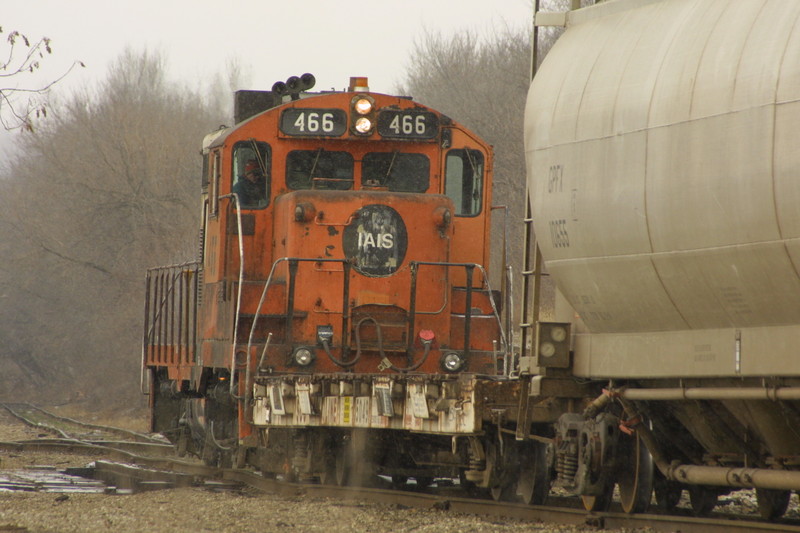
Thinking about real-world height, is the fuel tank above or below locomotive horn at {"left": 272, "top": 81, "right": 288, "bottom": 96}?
below

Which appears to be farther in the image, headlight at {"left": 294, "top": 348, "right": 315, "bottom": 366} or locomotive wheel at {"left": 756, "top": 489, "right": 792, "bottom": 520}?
headlight at {"left": 294, "top": 348, "right": 315, "bottom": 366}

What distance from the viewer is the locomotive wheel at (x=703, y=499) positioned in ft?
26.8

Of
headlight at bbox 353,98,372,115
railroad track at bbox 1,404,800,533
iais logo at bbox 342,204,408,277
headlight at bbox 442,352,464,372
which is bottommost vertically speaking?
railroad track at bbox 1,404,800,533

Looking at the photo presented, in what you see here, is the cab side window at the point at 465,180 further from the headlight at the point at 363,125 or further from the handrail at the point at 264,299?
the handrail at the point at 264,299

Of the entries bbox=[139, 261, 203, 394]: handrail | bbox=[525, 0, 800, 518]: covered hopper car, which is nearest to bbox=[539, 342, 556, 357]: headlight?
bbox=[525, 0, 800, 518]: covered hopper car

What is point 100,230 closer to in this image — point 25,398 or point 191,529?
point 25,398

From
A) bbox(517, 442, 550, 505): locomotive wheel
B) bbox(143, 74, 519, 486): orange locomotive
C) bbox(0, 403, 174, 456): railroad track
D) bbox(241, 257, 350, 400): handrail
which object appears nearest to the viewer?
bbox(517, 442, 550, 505): locomotive wheel

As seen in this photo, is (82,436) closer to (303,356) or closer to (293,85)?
(293,85)

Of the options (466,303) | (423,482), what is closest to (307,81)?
(466,303)

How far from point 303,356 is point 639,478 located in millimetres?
4061

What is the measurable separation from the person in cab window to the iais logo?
3.35 feet

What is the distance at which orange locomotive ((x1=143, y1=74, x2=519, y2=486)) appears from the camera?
11.1 metres

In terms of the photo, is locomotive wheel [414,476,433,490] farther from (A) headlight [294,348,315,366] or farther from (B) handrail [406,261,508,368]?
(A) headlight [294,348,315,366]

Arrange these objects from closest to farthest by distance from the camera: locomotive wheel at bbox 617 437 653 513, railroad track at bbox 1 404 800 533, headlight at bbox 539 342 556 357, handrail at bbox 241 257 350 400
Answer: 1. railroad track at bbox 1 404 800 533
2. locomotive wheel at bbox 617 437 653 513
3. headlight at bbox 539 342 556 357
4. handrail at bbox 241 257 350 400
